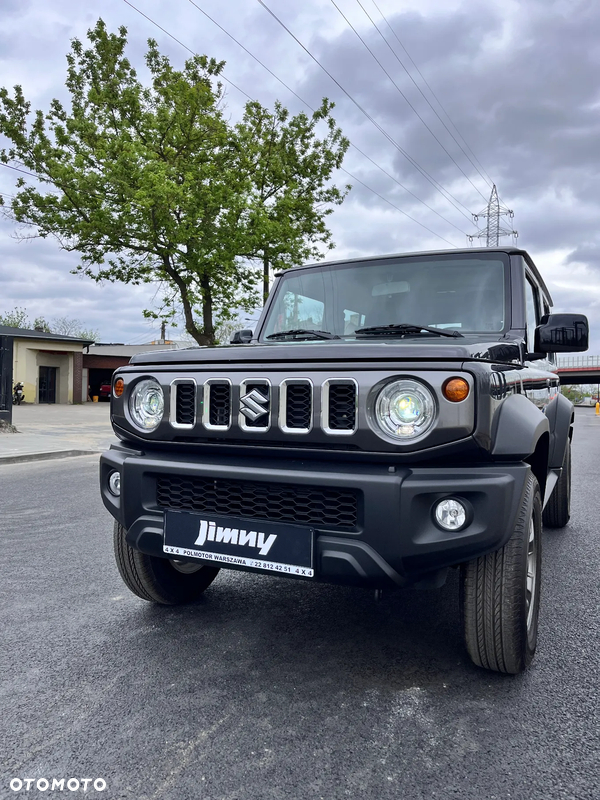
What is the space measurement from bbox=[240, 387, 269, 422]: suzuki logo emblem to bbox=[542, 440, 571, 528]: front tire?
3.34 m

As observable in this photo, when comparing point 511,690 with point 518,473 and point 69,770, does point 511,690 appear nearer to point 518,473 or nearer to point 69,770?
point 518,473

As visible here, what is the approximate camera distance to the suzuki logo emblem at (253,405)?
2.33 m

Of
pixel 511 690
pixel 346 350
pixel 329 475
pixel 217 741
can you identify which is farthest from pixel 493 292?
pixel 217 741

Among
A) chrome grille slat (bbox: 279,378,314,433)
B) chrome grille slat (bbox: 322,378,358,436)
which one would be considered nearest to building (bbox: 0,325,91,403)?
chrome grille slat (bbox: 279,378,314,433)

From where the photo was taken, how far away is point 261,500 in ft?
7.70

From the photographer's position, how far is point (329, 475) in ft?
7.07

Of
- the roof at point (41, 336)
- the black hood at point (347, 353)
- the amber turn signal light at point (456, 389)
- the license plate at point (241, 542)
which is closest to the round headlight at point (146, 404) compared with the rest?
the black hood at point (347, 353)

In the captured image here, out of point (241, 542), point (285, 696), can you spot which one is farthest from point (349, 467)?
point (285, 696)

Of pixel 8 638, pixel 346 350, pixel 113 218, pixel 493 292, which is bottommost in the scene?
pixel 8 638

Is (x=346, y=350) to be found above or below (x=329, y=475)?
above

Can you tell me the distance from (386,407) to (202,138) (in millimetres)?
17978

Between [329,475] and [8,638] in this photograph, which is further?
[8,638]

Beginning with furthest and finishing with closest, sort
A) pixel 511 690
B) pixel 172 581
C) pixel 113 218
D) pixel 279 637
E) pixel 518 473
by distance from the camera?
1. pixel 113 218
2. pixel 172 581
3. pixel 279 637
4. pixel 511 690
5. pixel 518 473

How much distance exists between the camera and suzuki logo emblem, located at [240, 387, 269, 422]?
2330mm
